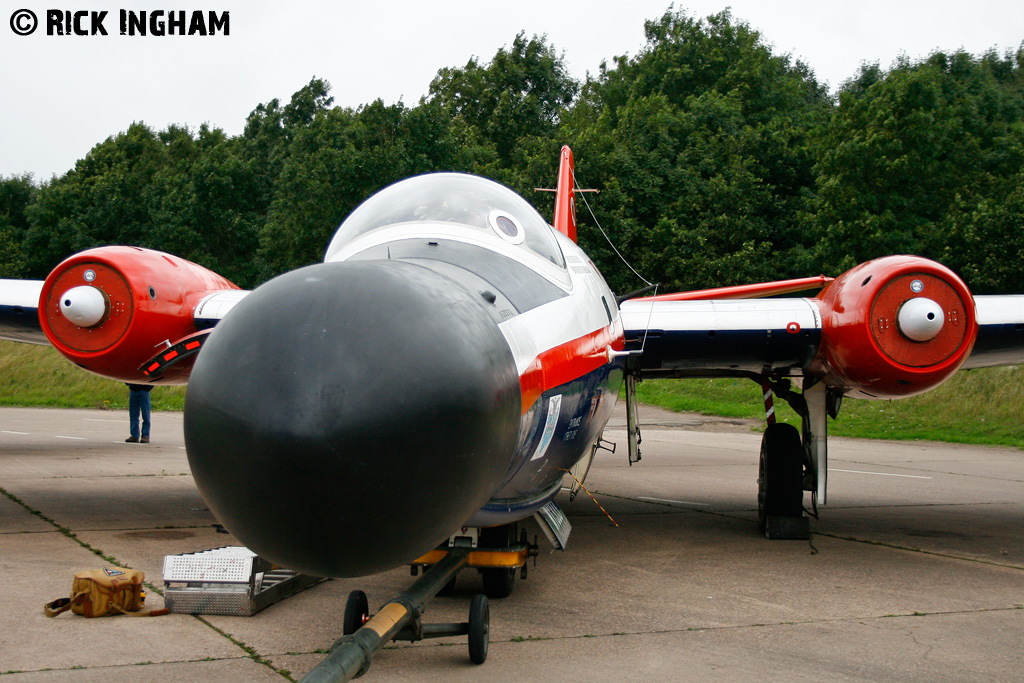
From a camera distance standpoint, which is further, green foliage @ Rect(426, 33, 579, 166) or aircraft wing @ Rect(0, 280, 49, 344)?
green foliage @ Rect(426, 33, 579, 166)

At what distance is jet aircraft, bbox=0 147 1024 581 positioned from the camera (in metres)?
1.98

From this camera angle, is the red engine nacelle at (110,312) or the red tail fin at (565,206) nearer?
the red engine nacelle at (110,312)

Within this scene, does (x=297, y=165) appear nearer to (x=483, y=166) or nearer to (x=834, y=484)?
(x=483, y=166)

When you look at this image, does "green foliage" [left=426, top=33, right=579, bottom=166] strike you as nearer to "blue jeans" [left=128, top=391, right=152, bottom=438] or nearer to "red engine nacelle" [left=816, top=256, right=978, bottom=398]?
"blue jeans" [left=128, top=391, right=152, bottom=438]

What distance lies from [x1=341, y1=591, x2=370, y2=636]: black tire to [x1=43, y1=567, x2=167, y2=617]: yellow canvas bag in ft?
5.18

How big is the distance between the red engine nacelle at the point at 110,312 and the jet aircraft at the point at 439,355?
0.05 feet

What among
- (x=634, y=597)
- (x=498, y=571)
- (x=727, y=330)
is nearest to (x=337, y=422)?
(x=498, y=571)

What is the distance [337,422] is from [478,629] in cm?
225

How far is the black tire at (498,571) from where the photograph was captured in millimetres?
4547

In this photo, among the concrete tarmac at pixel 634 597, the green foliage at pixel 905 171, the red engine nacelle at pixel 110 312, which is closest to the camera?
the concrete tarmac at pixel 634 597

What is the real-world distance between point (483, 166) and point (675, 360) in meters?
33.4

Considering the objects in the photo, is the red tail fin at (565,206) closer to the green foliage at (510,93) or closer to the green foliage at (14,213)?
the green foliage at (510,93)

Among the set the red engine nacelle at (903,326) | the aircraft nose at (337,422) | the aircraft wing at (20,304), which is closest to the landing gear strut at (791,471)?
the red engine nacelle at (903,326)

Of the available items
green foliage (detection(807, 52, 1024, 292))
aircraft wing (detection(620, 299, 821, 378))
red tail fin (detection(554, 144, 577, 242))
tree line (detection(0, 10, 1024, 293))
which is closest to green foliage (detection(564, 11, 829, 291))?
tree line (detection(0, 10, 1024, 293))
